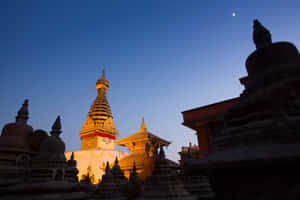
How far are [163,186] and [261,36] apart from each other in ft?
16.9

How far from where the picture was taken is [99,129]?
33406 millimetres

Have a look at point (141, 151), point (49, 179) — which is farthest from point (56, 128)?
point (141, 151)

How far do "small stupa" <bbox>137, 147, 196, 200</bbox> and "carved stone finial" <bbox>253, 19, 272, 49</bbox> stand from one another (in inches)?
188

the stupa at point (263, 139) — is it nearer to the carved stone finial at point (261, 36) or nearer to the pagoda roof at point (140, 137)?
the carved stone finial at point (261, 36)

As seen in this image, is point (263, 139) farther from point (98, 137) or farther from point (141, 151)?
point (98, 137)

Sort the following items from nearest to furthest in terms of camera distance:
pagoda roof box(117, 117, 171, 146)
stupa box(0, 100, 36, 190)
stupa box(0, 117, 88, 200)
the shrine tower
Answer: stupa box(0, 117, 88, 200)
stupa box(0, 100, 36, 190)
pagoda roof box(117, 117, 171, 146)
the shrine tower

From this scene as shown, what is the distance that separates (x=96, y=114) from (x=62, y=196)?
30255 mm

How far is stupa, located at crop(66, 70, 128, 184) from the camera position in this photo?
92.2 feet

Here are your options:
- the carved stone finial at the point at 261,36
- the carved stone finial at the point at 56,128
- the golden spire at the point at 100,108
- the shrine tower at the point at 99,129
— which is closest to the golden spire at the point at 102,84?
the golden spire at the point at 100,108

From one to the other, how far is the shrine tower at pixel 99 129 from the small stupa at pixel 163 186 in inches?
1109

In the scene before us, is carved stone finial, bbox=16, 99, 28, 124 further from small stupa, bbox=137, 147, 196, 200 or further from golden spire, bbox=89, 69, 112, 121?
golden spire, bbox=89, 69, 112, 121

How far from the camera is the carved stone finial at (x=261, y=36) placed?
4.20 meters

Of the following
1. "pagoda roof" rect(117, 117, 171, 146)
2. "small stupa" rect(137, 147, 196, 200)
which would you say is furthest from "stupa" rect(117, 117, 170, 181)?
"small stupa" rect(137, 147, 196, 200)

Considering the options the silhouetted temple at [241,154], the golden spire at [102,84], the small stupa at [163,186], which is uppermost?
the golden spire at [102,84]
